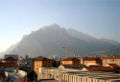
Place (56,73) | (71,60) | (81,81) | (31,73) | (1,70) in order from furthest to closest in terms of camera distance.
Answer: (71,60) → (31,73) → (1,70) → (56,73) → (81,81)

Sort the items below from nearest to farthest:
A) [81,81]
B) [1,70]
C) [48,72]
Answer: [81,81] < [48,72] < [1,70]

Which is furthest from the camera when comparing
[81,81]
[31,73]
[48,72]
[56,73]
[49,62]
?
[49,62]

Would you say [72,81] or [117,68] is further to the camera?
[117,68]

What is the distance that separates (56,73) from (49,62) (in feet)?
105

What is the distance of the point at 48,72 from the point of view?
5197cm

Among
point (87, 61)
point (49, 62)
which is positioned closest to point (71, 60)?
point (87, 61)

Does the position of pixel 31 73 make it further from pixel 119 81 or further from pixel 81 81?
pixel 119 81

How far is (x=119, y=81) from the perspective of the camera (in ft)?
57.0

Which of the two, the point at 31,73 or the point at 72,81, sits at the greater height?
the point at 72,81

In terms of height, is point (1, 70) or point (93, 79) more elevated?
point (93, 79)

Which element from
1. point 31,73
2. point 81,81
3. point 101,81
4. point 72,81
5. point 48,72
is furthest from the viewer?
point 31,73

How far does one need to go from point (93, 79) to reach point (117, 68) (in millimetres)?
32145

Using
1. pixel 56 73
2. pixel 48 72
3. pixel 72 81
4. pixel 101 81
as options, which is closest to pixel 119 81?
pixel 101 81

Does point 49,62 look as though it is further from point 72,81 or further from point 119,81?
point 119,81
